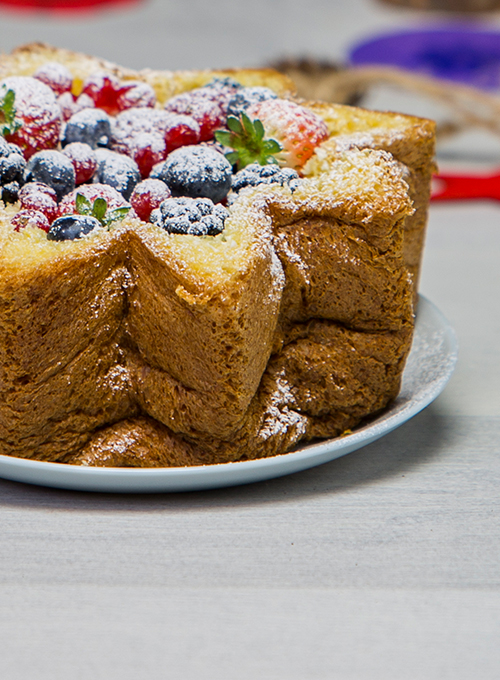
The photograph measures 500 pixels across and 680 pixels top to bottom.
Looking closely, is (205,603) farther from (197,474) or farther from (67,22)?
(67,22)

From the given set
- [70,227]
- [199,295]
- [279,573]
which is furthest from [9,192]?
[279,573]

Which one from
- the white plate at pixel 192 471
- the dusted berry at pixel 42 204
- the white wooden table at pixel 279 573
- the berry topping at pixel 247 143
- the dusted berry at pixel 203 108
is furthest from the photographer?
the dusted berry at pixel 203 108

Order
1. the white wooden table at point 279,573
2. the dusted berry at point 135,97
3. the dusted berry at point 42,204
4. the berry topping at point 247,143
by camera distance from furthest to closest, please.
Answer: the dusted berry at point 135,97
the berry topping at point 247,143
the dusted berry at point 42,204
the white wooden table at point 279,573

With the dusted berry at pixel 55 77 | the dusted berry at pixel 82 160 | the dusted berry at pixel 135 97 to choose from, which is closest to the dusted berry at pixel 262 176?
the dusted berry at pixel 82 160

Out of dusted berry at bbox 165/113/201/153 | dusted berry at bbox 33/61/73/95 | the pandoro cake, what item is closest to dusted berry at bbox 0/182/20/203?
the pandoro cake

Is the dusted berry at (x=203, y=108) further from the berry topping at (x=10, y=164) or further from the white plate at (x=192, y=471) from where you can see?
the white plate at (x=192, y=471)

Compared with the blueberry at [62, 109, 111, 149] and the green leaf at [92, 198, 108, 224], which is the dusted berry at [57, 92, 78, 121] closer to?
the blueberry at [62, 109, 111, 149]

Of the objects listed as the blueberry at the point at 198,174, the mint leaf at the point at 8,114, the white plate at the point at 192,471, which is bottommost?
the white plate at the point at 192,471

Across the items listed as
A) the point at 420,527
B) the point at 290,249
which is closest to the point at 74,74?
the point at 290,249
